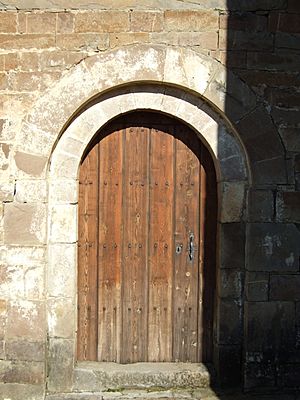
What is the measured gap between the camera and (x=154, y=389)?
16.0ft

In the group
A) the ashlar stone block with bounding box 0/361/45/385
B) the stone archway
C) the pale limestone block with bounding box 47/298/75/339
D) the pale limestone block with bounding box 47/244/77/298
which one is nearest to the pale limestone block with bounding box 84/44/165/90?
the stone archway

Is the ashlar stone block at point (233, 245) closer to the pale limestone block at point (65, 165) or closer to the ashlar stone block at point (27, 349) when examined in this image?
the pale limestone block at point (65, 165)

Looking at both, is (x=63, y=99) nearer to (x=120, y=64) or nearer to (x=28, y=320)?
(x=120, y=64)

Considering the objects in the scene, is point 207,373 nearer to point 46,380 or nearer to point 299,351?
point 299,351

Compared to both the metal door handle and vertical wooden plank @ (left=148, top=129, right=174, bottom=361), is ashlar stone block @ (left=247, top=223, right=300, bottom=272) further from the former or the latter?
vertical wooden plank @ (left=148, top=129, right=174, bottom=361)

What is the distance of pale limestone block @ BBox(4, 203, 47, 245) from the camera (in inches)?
185

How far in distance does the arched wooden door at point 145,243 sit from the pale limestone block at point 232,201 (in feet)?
0.68

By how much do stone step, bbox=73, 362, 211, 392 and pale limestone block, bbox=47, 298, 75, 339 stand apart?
0.38 metres

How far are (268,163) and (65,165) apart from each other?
67.5 inches

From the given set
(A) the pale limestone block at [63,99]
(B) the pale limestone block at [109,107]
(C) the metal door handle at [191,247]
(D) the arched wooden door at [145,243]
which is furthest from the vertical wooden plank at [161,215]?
(A) the pale limestone block at [63,99]

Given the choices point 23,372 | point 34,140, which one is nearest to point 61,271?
point 23,372

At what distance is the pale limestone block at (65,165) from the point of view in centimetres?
480

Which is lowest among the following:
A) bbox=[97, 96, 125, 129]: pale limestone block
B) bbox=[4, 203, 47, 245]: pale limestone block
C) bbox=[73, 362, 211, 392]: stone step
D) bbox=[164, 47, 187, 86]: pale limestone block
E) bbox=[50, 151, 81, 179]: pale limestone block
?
bbox=[73, 362, 211, 392]: stone step

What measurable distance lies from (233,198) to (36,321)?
1958 millimetres
